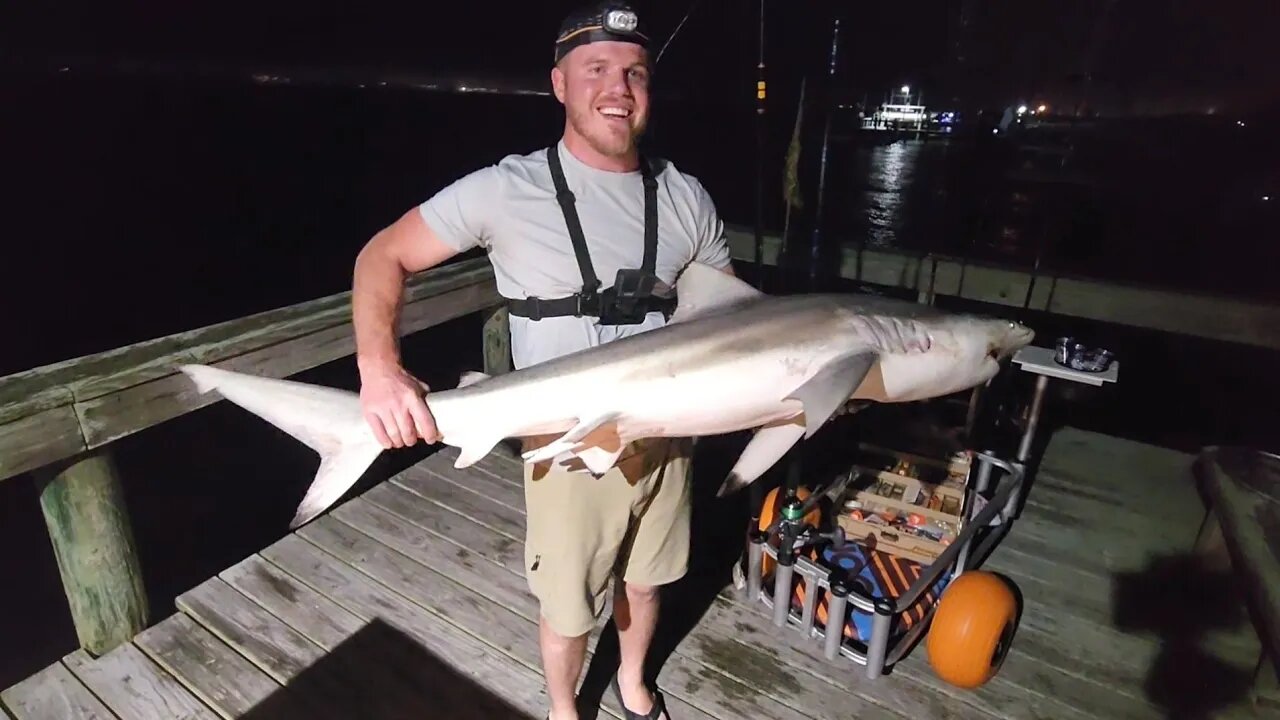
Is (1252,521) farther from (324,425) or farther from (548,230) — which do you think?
(324,425)

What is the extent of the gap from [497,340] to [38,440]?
9.67 feet

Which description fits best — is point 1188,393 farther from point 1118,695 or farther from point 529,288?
point 529,288

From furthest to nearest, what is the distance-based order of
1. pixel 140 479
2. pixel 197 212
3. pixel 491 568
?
pixel 197 212 < pixel 140 479 < pixel 491 568

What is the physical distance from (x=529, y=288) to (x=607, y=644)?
202cm

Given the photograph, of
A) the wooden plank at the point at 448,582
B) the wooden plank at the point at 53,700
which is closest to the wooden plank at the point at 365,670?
the wooden plank at the point at 448,582

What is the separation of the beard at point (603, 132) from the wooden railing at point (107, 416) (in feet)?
3.64

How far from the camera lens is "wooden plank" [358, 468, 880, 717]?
3102 mm

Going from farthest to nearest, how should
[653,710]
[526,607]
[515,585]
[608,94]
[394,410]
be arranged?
[515,585] < [526,607] < [653,710] < [608,94] < [394,410]

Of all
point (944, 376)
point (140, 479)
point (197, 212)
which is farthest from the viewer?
point (197, 212)

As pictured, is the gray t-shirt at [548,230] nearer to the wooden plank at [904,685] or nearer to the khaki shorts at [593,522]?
the khaki shorts at [593,522]

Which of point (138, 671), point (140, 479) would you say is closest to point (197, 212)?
point (140, 479)

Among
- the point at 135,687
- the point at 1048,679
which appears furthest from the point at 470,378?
the point at 1048,679

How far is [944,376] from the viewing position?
267 cm

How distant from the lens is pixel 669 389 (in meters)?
2.22
